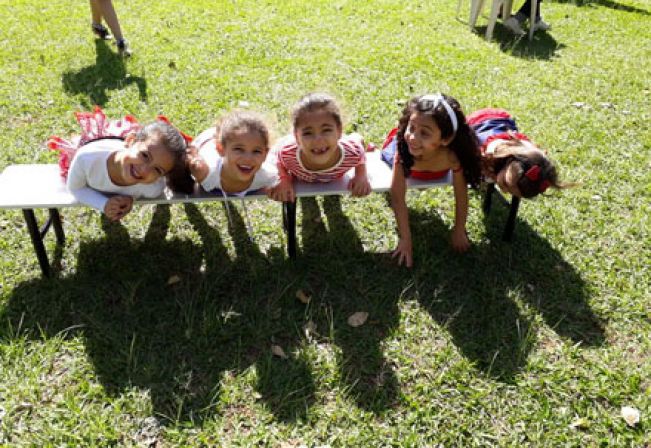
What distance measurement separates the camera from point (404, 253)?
12.1 ft

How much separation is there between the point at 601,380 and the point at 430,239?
1.42 metres

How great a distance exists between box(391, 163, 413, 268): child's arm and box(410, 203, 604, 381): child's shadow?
4.5 inches

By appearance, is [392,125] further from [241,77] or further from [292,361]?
[292,361]

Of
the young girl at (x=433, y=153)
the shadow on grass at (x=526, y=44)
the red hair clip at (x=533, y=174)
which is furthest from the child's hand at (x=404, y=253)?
the shadow on grass at (x=526, y=44)

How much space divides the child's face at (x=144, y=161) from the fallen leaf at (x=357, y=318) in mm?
1402

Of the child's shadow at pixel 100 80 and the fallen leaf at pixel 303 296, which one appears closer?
the fallen leaf at pixel 303 296

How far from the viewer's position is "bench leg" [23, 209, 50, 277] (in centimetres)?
328

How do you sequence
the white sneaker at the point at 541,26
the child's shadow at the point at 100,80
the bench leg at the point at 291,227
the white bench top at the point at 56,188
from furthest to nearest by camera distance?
the white sneaker at the point at 541,26
the child's shadow at the point at 100,80
the bench leg at the point at 291,227
the white bench top at the point at 56,188

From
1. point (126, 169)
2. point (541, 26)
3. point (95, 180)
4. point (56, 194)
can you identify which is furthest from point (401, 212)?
point (541, 26)

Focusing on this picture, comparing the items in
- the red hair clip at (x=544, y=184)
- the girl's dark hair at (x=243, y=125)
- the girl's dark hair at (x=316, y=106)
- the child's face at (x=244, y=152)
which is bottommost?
the red hair clip at (x=544, y=184)

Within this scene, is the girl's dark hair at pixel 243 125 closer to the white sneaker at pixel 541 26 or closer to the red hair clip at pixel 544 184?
the red hair clip at pixel 544 184

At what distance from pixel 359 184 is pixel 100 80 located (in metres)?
3.85

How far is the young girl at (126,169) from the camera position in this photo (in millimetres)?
3191

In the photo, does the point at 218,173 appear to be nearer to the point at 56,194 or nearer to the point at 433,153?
the point at 56,194
